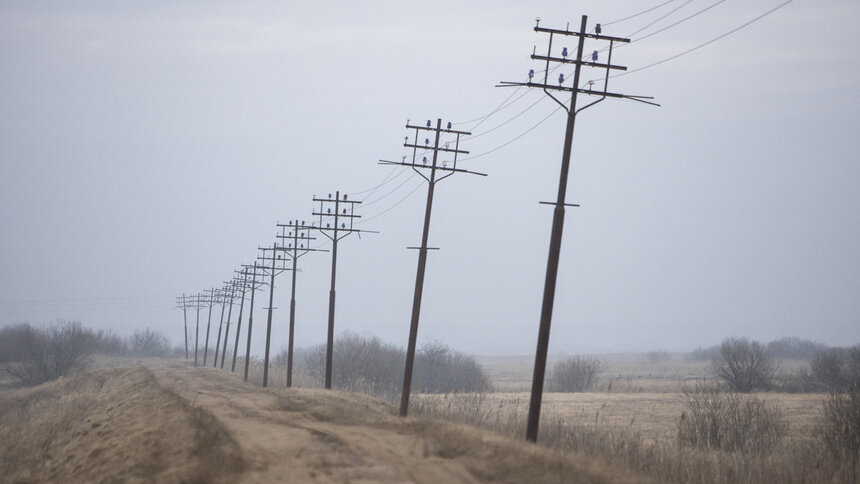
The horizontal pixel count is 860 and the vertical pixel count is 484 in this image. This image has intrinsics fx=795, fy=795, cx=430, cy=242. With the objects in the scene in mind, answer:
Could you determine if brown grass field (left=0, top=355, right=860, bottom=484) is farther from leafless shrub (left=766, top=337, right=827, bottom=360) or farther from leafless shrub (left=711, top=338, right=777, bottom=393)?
leafless shrub (left=766, top=337, right=827, bottom=360)

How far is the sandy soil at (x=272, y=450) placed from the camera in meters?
13.8

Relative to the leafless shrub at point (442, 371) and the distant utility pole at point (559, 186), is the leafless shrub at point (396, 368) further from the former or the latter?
the distant utility pole at point (559, 186)

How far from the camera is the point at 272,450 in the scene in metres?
16.5

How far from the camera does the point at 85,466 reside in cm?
1869

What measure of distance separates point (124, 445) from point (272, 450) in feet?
16.3

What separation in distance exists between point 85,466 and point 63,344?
8190cm

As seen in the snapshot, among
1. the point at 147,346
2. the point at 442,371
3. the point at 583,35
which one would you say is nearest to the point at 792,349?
the point at 442,371

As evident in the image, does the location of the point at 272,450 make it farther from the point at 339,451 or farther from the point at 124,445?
the point at 124,445

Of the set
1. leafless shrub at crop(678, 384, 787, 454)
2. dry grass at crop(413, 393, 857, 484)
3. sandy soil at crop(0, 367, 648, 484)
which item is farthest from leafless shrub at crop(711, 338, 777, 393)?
sandy soil at crop(0, 367, 648, 484)

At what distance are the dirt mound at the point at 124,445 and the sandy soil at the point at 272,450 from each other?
0.05 meters

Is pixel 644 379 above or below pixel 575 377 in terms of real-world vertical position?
below

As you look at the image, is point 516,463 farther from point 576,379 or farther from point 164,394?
point 576,379

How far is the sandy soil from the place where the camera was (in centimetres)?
1379

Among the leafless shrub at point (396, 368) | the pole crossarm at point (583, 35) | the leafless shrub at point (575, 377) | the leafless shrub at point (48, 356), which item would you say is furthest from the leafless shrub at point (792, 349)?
the pole crossarm at point (583, 35)
